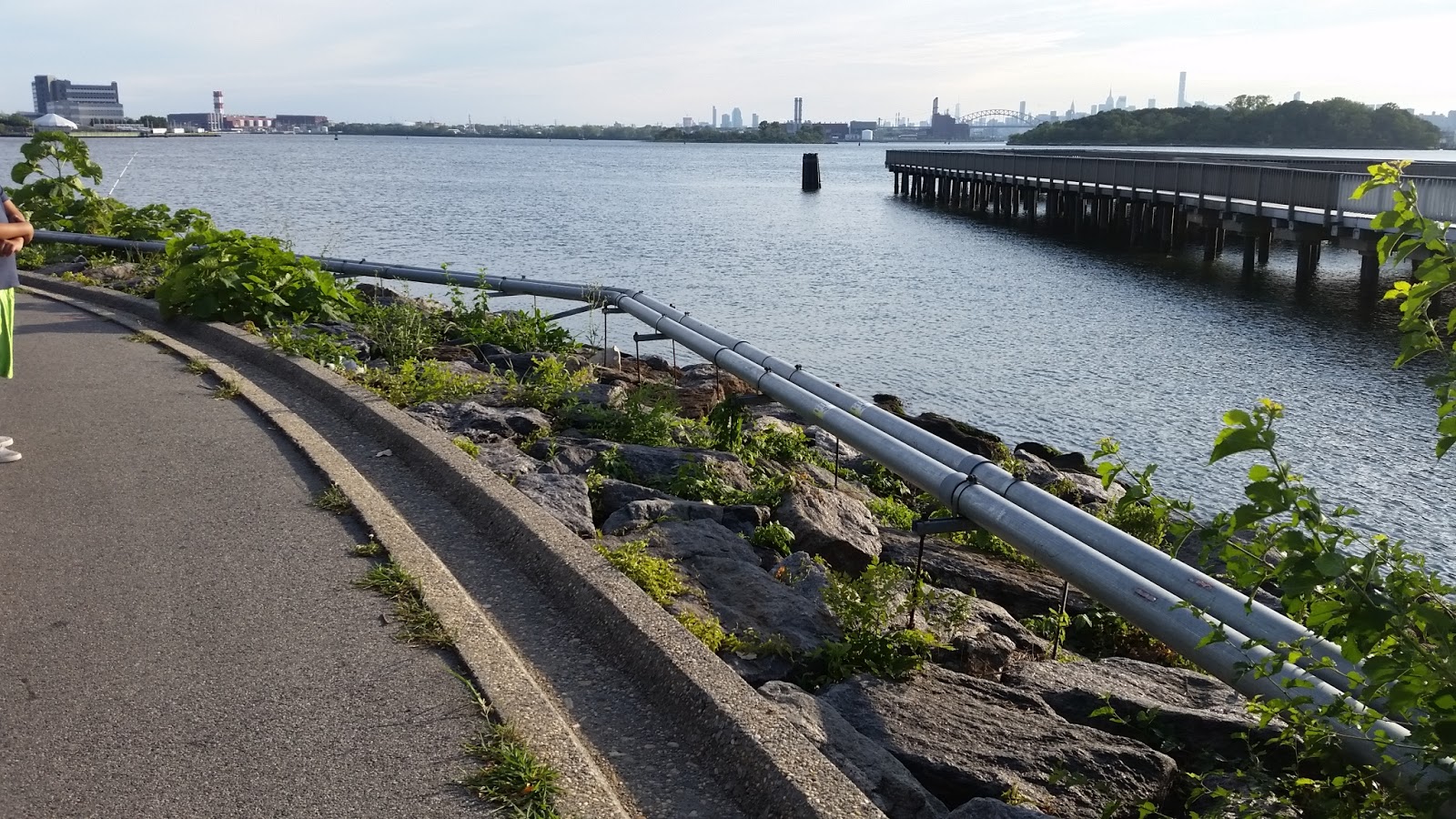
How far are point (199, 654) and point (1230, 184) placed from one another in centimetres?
3387

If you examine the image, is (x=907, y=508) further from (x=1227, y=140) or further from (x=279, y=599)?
(x=1227, y=140)

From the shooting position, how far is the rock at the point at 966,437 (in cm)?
1270

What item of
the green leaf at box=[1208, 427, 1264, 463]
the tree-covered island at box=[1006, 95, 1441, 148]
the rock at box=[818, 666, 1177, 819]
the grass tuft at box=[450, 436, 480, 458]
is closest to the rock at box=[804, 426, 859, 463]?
the grass tuft at box=[450, 436, 480, 458]

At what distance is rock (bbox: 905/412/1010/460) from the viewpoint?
12.7m

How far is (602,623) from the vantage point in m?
4.81

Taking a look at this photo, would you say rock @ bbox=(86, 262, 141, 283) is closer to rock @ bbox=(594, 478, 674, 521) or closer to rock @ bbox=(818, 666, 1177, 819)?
rock @ bbox=(594, 478, 674, 521)

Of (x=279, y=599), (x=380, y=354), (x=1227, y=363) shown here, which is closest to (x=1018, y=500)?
(x=279, y=599)

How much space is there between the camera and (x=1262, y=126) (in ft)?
415

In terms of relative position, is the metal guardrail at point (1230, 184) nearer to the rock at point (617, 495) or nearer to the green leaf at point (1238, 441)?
the rock at point (617, 495)

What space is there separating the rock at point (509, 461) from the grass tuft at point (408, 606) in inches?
63.2

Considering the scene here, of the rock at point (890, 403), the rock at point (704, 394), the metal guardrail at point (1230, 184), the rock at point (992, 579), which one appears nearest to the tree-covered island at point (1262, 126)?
the metal guardrail at point (1230, 184)

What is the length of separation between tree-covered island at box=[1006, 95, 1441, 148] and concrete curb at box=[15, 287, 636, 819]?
123m

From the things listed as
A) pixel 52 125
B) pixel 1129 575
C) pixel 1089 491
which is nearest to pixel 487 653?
pixel 1129 575

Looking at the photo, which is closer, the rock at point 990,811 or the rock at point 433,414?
the rock at point 990,811
